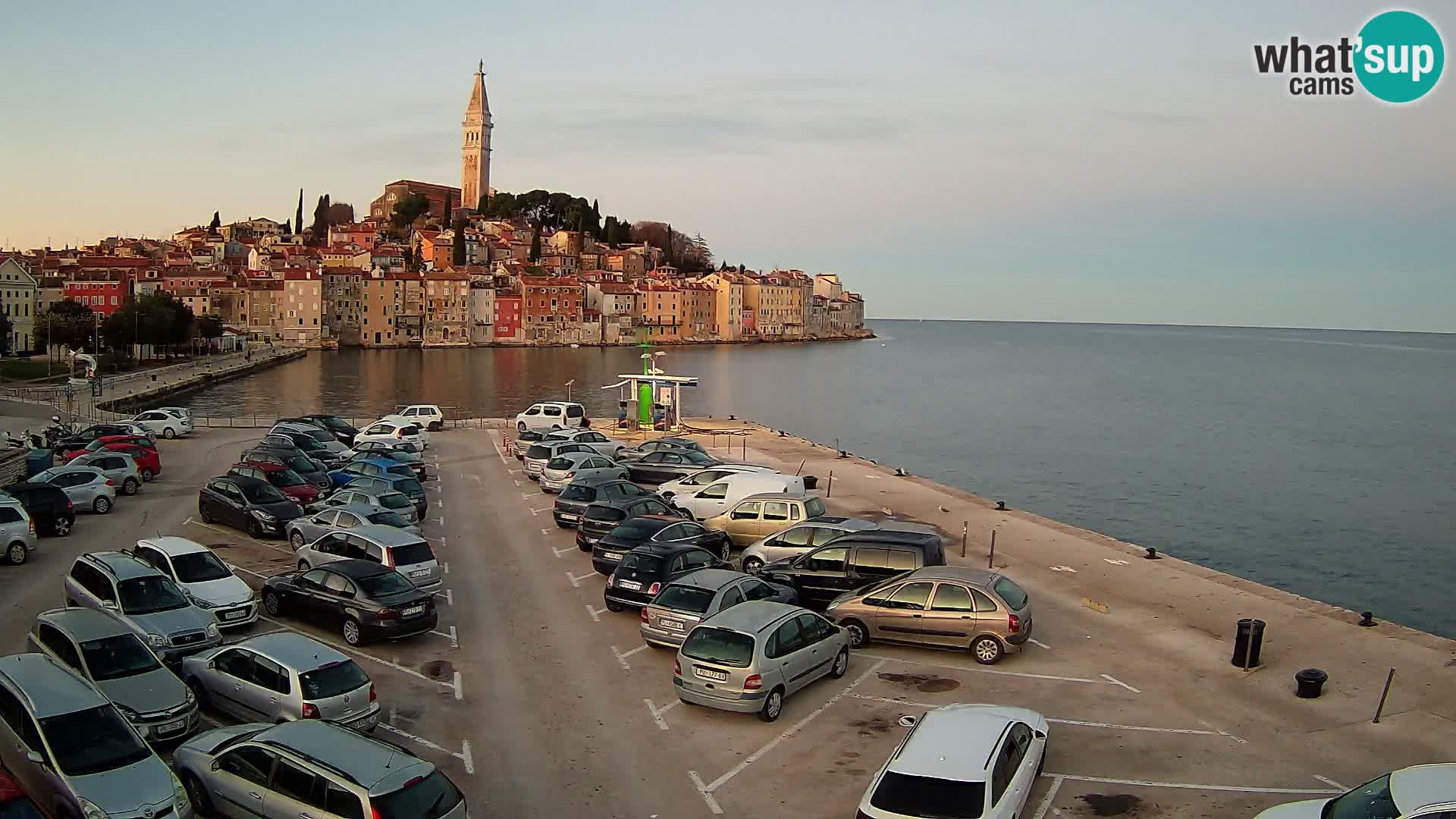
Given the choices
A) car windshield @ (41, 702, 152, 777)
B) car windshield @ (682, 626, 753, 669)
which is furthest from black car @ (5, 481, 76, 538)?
car windshield @ (682, 626, 753, 669)

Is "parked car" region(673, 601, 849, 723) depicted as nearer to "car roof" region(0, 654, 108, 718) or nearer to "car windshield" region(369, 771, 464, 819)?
"car windshield" region(369, 771, 464, 819)

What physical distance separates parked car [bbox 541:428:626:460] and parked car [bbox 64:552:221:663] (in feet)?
51.9

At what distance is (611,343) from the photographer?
169 meters

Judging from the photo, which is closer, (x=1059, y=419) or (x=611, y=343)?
(x=1059, y=419)

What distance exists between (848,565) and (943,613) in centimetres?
240

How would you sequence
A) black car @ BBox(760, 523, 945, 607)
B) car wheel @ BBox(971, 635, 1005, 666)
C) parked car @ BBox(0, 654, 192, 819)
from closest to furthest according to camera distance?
parked car @ BBox(0, 654, 192, 819)
car wheel @ BBox(971, 635, 1005, 666)
black car @ BBox(760, 523, 945, 607)

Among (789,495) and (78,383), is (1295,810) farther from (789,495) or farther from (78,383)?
(78,383)

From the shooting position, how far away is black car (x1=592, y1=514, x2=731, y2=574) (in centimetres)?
1784

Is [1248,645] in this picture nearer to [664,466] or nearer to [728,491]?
[728,491]

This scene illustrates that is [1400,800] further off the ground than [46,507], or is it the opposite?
[1400,800]

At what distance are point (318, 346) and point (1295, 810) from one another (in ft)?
492

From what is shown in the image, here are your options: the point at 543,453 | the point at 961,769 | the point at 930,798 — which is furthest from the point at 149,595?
the point at 543,453

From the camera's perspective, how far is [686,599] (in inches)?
543

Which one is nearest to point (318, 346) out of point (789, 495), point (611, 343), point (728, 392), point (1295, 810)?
point (611, 343)
